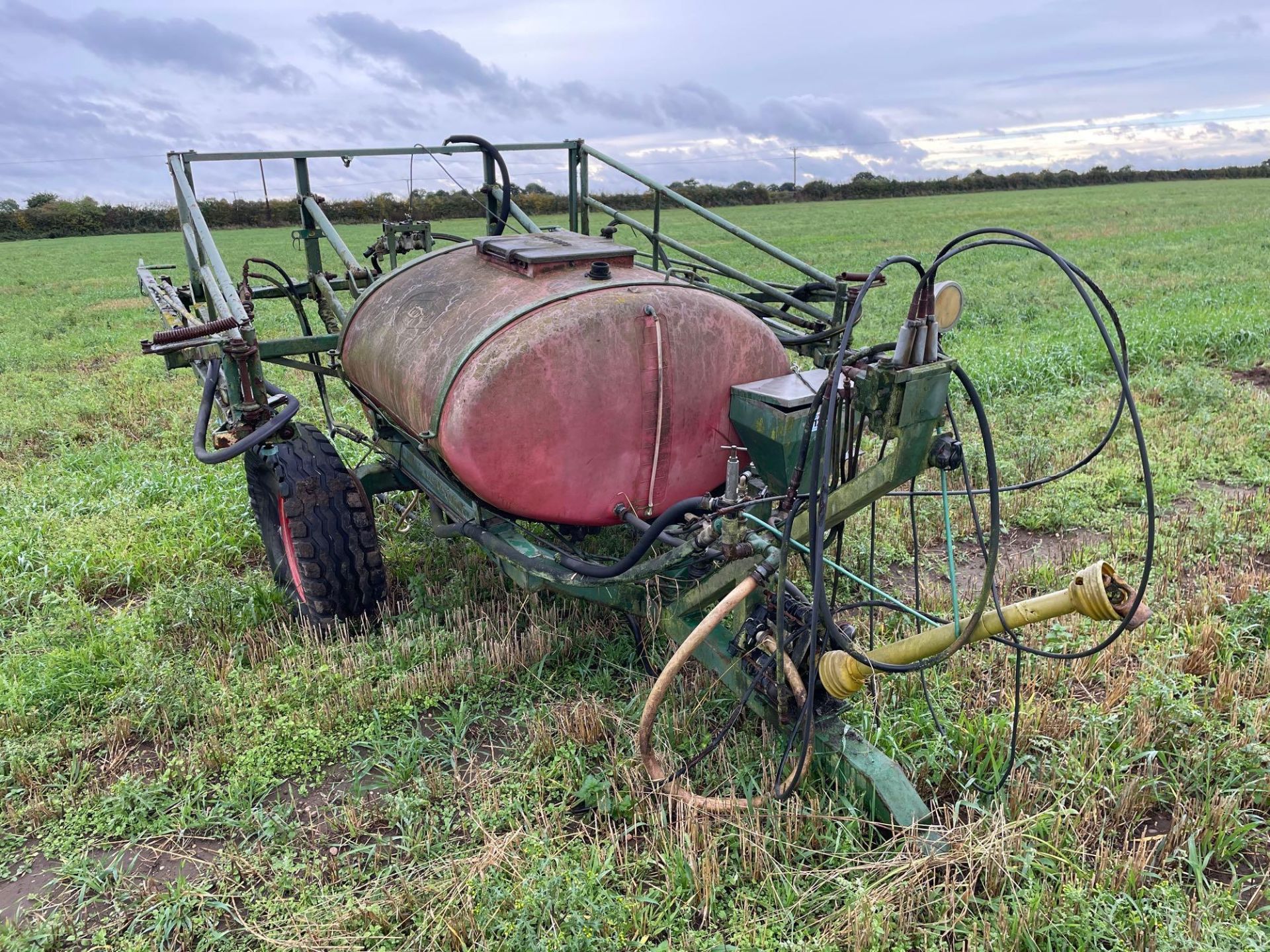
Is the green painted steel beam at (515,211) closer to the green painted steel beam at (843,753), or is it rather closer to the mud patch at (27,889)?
the green painted steel beam at (843,753)

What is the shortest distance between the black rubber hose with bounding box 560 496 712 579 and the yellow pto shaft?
0.68 m

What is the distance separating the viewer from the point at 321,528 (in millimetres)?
4184

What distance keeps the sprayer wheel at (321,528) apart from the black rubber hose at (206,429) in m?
0.32

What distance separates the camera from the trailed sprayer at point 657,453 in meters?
2.65

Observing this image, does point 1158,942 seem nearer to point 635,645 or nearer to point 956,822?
point 956,822

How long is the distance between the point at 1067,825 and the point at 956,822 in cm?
37

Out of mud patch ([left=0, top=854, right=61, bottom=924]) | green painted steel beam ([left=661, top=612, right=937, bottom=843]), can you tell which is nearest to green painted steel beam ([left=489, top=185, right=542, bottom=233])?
green painted steel beam ([left=661, top=612, right=937, bottom=843])

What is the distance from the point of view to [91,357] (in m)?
11.9

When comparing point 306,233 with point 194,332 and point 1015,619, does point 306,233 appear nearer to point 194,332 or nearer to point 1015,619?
point 194,332

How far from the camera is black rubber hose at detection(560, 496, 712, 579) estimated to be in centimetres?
308

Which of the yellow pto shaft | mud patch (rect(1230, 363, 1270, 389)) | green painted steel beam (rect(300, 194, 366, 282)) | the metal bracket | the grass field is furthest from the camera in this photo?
mud patch (rect(1230, 363, 1270, 389))

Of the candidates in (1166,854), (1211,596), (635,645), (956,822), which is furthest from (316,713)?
(1211,596)

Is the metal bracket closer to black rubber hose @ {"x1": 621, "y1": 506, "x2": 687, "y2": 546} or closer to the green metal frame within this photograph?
the green metal frame

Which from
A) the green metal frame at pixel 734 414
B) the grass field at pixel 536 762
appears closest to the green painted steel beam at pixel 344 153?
the green metal frame at pixel 734 414
